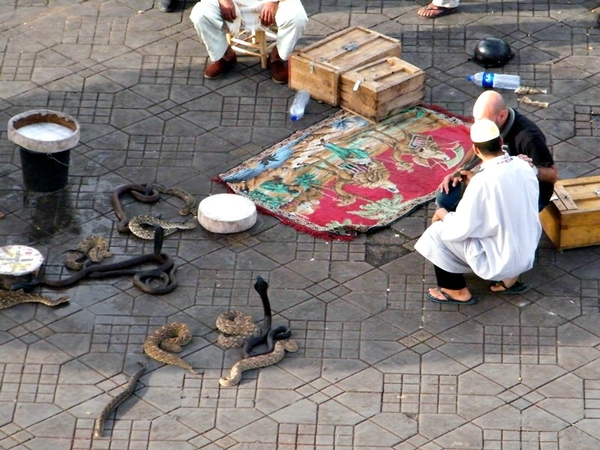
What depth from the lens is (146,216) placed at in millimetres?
12195

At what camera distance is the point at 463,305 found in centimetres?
1134

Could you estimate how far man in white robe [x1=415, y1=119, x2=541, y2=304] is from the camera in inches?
424

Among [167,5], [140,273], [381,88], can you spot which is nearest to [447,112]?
[381,88]

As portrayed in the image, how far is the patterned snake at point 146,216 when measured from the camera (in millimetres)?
12086

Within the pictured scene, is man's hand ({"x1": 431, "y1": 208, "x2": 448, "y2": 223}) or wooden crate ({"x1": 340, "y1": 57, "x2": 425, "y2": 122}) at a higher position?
man's hand ({"x1": 431, "y1": 208, "x2": 448, "y2": 223})

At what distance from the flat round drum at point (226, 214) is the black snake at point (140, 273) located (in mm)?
483

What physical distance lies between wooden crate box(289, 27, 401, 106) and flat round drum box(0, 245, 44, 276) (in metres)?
3.22

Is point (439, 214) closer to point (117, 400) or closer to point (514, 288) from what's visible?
point (514, 288)

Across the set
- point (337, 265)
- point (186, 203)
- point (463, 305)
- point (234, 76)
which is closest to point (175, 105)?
point (234, 76)

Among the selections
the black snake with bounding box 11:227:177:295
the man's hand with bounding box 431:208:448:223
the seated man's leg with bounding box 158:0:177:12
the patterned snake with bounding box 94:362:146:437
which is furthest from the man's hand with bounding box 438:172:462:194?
the seated man's leg with bounding box 158:0:177:12

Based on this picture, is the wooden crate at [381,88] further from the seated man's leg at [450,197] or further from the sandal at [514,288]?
the sandal at [514,288]

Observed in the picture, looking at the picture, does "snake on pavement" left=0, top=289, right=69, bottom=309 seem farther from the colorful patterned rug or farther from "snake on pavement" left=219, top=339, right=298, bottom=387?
the colorful patterned rug

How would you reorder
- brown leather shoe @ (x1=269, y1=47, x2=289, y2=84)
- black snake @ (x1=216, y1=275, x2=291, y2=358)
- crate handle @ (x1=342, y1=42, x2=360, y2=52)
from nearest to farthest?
black snake @ (x1=216, y1=275, x2=291, y2=358)
crate handle @ (x1=342, y1=42, x2=360, y2=52)
brown leather shoe @ (x1=269, y1=47, x2=289, y2=84)

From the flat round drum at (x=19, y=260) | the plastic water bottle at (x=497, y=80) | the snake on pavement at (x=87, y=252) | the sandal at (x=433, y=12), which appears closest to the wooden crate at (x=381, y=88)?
the plastic water bottle at (x=497, y=80)
